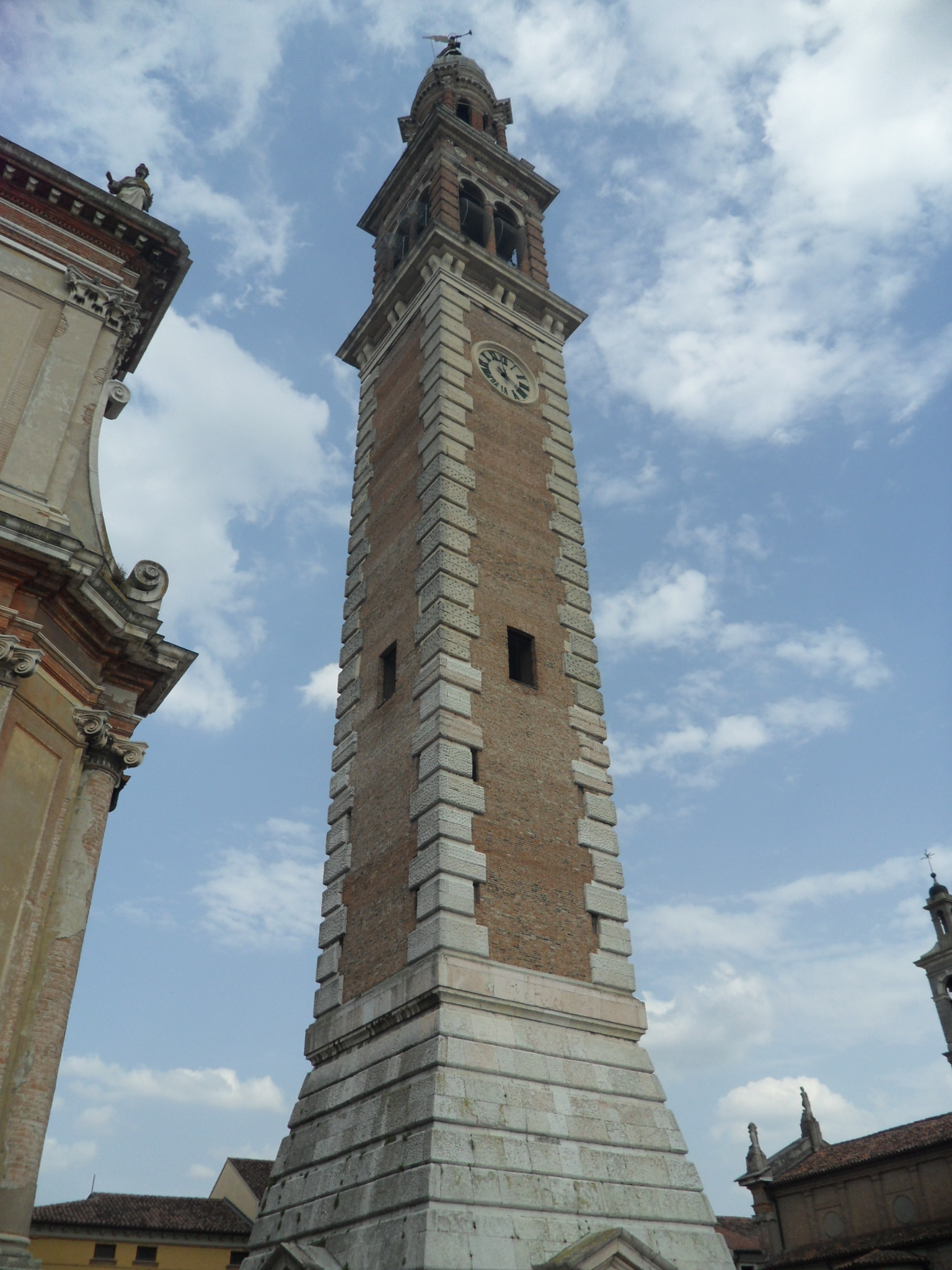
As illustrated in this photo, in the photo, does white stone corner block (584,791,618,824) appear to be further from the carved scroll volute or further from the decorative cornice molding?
the decorative cornice molding

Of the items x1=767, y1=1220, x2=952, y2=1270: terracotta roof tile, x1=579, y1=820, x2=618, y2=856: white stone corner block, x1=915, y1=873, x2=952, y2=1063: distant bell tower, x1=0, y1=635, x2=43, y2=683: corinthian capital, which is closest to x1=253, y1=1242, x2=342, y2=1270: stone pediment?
x1=579, y1=820, x2=618, y2=856: white stone corner block

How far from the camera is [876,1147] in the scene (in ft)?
128

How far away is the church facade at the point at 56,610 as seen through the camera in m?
11.6

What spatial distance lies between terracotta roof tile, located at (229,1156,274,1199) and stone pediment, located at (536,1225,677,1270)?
2912 centimetres

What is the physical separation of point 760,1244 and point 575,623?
34785mm

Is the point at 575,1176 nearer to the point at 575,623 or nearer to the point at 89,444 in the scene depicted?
the point at 575,623

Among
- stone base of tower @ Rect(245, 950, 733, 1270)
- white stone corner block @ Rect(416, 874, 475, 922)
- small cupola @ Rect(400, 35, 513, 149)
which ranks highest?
small cupola @ Rect(400, 35, 513, 149)

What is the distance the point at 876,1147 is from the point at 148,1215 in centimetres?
2791

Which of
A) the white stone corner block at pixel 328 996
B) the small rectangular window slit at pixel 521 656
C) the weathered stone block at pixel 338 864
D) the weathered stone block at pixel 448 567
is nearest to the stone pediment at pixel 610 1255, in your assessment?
the white stone corner block at pixel 328 996

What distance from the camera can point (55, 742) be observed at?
1304cm

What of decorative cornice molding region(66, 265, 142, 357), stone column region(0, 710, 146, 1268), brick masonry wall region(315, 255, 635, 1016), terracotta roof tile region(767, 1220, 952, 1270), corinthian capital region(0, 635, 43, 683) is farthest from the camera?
terracotta roof tile region(767, 1220, 952, 1270)

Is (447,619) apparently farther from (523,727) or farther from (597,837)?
(597,837)

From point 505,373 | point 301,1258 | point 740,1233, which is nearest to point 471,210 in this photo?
point 505,373

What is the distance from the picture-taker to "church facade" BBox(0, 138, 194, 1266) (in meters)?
11.6
